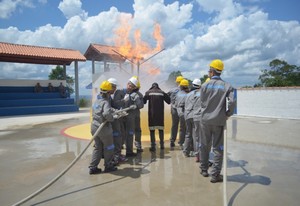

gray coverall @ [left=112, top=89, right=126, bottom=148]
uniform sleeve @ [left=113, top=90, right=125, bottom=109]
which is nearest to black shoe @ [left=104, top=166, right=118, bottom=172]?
gray coverall @ [left=112, top=89, right=126, bottom=148]

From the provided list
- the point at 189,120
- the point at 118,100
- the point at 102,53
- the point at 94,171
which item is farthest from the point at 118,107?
the point at 102,53

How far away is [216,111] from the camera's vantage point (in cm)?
430

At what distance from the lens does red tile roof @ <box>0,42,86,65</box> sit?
20.0 meters

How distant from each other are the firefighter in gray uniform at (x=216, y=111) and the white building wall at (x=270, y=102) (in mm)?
13235

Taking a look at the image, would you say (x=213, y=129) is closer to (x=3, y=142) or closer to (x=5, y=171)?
(x=5, y=171)

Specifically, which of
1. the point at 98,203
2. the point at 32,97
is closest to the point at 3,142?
the point at 98,203

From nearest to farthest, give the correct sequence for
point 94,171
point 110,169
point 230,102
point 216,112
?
point 230,102, point 216,112, point 94,171, point 110,169

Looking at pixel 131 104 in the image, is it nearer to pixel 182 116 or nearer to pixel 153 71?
pixel 182 116

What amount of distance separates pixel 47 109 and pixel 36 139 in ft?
39.8

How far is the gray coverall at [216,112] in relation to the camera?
429 cm

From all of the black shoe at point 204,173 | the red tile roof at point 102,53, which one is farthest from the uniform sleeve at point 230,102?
the red tile roof at point 102,53

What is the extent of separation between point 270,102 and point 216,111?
14032 millimetres

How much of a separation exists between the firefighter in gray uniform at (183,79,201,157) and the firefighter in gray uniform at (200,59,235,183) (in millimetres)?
1117

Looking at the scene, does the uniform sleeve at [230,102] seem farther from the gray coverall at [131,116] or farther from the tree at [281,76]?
the tree at [281,76]
